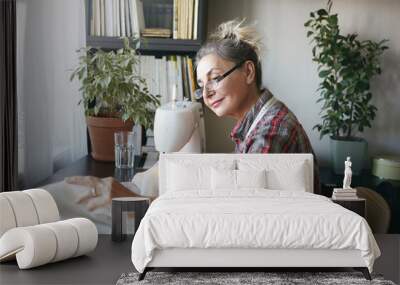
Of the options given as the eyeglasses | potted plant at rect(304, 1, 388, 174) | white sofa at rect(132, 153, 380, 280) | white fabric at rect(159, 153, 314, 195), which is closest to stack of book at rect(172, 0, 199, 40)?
the eyeglasses

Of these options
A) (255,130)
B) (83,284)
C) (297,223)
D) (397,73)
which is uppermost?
(397,73)

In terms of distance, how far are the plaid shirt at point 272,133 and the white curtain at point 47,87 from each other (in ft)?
3.69

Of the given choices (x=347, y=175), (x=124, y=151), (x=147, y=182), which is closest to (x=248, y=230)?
(x=347, y=175)

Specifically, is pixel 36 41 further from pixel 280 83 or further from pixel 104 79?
pixel 280 83

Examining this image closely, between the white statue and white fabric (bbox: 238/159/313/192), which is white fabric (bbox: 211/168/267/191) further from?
the white statue

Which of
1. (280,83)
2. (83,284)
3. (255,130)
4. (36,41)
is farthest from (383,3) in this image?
(83,284)

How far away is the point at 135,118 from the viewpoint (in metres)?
5.66

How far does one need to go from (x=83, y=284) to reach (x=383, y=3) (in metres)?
2.79

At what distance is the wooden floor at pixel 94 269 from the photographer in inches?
171

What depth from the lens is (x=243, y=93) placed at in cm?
549

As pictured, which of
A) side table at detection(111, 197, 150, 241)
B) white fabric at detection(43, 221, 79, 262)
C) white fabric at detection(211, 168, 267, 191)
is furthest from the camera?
side table at detection(111, 197, 150, 241)

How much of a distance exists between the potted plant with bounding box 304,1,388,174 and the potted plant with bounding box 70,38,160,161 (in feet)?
3.75

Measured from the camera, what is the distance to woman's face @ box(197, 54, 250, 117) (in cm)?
549

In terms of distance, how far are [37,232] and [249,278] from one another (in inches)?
46.2
